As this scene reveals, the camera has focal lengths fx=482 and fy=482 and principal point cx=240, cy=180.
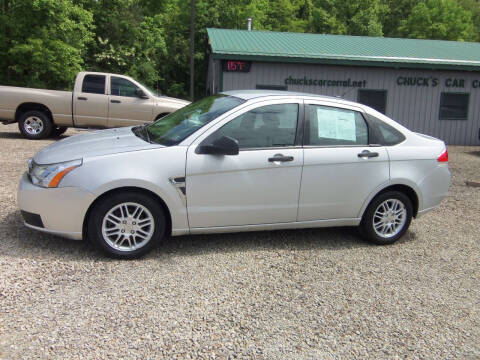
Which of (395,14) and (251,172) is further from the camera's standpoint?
(395,14)

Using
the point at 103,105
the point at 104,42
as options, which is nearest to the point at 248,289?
the point at 103,105

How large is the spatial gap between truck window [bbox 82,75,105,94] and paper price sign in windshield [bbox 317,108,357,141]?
351 inches

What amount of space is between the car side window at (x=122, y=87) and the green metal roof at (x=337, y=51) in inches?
142

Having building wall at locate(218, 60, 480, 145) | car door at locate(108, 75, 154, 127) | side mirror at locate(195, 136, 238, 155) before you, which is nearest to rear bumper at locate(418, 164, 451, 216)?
side mirror at locate(195, 136, 238, 155)

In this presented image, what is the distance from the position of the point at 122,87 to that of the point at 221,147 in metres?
9.06

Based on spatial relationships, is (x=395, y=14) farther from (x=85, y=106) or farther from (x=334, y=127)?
(x=334, y=127)

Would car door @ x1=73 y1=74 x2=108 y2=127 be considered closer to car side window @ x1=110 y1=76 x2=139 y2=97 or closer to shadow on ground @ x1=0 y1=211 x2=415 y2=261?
car side window @ x1=110 y1=76 x2=139 y2=97

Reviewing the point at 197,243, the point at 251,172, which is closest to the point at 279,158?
the point at 251,172

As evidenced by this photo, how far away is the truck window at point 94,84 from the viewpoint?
12891 millimetres

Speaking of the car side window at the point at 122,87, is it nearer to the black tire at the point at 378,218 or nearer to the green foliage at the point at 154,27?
the black tire at the point at 378,218

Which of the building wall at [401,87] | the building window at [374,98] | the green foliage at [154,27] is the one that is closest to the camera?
the building wall at [401,87]

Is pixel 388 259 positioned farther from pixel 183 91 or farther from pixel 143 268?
pixel 183 91

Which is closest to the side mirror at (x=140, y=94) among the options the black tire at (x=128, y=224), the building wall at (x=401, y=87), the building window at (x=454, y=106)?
the building wall at (x=401, y=87)

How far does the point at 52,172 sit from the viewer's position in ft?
15.2
